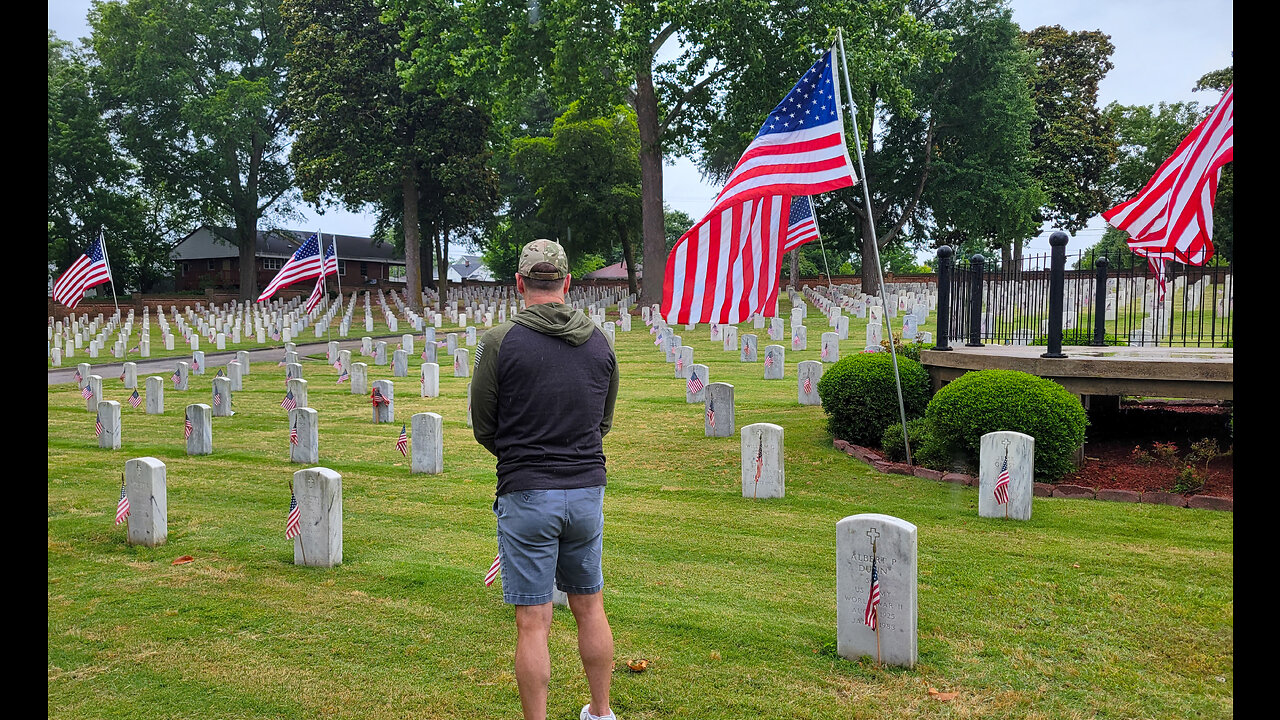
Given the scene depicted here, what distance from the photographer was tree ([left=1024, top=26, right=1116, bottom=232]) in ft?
155

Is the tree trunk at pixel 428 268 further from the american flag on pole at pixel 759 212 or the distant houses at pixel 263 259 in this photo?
the american flag on pole at pixel 759 212

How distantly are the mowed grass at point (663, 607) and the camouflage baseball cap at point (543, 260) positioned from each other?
6.80ft

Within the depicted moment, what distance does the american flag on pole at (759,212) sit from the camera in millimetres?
7621

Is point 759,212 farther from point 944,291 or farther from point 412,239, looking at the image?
point 412,239

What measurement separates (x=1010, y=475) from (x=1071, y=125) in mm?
47658

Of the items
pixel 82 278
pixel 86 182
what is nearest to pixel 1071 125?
pixel 82 278

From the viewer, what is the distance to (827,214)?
4503 cm

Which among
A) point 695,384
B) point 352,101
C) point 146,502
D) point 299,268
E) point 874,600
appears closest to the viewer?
point 874,600

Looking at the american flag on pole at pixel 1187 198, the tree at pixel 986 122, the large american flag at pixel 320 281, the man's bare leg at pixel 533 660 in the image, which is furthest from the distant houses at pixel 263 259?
the man's bare leg at pixel 533 660

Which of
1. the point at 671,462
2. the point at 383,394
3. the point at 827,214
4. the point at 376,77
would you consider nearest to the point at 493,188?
the point at 376,77

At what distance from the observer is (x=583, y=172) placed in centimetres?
4209

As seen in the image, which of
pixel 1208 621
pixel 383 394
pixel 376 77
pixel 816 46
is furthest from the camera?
pixel 376 77
